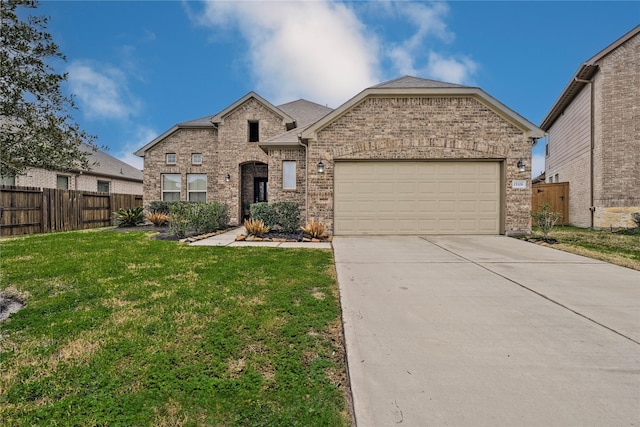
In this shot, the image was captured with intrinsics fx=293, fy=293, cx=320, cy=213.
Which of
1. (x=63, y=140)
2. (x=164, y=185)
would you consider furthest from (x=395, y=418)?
(x=164, y=185)

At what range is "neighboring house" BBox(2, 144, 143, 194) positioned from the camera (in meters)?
14.8

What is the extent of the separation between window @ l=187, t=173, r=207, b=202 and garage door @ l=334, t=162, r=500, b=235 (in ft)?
Answer: 31.6

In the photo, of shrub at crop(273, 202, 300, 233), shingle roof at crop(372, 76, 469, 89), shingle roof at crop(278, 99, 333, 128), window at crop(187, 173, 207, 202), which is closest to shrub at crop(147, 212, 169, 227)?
window at crop(187, 173, 207, 202)

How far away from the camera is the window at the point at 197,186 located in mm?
15797

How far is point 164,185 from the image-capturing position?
627 inches

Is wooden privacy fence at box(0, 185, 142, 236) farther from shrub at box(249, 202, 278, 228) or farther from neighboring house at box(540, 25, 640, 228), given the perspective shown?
neighboring house at box(540, 25, 640, 228)

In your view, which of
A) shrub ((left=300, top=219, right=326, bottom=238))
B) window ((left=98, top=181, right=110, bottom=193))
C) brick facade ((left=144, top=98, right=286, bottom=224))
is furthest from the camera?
window ((left=98, top=181, right=110, bottom=193))

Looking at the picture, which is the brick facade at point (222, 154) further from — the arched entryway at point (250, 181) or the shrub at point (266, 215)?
the shrub at point (266, 215)

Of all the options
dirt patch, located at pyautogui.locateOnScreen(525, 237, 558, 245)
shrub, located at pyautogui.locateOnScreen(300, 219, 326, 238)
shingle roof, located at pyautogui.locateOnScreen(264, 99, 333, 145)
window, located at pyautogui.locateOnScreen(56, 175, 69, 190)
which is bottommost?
dirt patch, located at pyautogui.locateOnScreen(525, 237, 558, 245)

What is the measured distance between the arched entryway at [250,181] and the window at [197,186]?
215 centimetres

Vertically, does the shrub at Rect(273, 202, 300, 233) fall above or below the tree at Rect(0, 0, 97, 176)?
below

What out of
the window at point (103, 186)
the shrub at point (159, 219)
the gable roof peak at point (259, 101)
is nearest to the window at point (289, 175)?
the gable roof peak at point (259, 101)

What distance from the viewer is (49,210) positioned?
11.3 m

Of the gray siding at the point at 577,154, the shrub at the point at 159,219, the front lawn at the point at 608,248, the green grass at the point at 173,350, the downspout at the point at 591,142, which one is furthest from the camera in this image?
the gray siding at the point at 577,154
